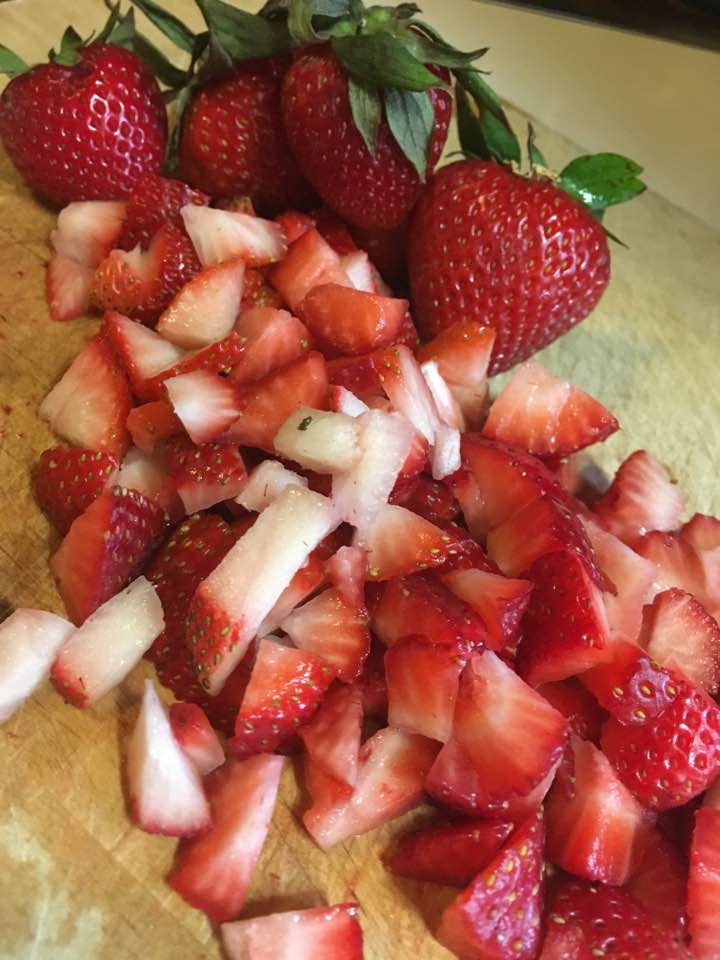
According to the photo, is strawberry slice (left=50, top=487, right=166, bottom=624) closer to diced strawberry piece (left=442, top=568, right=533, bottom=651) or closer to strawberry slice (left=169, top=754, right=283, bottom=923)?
strawberry slice (left=169, top=754, right=283, bottom=923)

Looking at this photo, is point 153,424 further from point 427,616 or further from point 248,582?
point 427,616

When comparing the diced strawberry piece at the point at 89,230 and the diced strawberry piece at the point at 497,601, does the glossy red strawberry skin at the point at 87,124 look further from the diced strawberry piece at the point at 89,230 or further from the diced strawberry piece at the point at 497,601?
the diced strawberry piece at the point at 497,601

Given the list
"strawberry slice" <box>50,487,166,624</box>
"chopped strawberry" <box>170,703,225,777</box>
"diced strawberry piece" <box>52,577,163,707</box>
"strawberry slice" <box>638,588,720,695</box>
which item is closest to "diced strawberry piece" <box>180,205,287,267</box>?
"strawberry slice" <box>50,487,166,624</box>

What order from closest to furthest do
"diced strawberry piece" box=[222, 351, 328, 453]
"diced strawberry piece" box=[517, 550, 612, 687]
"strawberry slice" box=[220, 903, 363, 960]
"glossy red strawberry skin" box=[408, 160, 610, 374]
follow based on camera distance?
"strawberry slice" box=[220, 903, 363, 960], "diced strawberry piece" box=[517, 550, 612, 687], "diced strawberry piece" box=[222, 351, 328, 453], "glossy red strawberry skin" box=[408, 160, 610, 374]

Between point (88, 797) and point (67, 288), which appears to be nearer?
point (88, 797)

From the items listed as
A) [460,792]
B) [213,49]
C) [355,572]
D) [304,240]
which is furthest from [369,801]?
[213,49]


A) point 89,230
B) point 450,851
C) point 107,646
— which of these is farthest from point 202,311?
point 450,851
